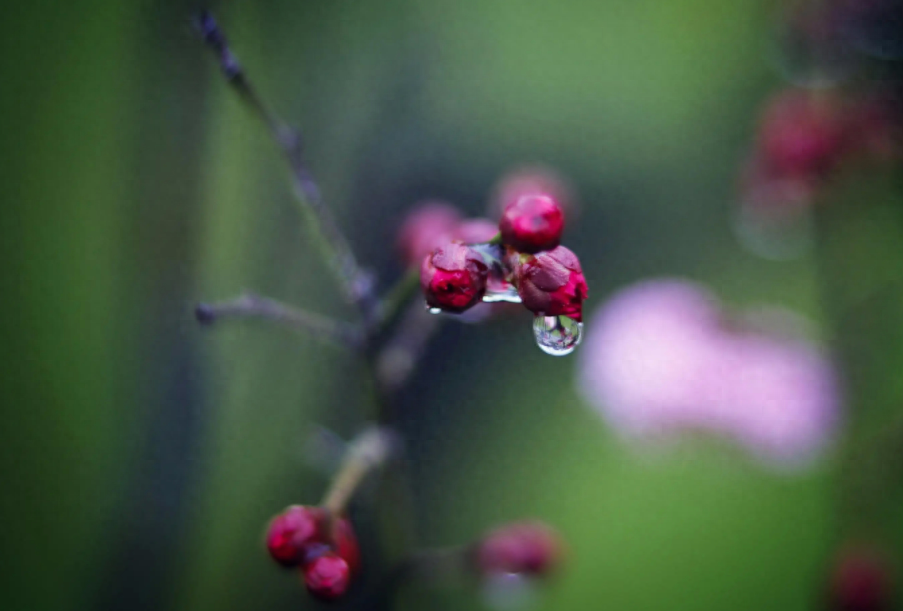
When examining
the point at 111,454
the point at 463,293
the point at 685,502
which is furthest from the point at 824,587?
the point at 111,454

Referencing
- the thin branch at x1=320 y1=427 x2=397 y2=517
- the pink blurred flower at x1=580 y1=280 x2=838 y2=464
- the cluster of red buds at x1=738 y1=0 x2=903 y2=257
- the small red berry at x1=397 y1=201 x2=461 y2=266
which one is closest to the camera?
the thin branch at x1=320 y1=427 x2=397 y2=517

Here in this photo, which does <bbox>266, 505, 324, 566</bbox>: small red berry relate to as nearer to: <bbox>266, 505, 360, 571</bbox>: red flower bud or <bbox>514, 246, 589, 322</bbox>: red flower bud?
<bbox>266, 505, 360, 571</bbox>: red flower bud

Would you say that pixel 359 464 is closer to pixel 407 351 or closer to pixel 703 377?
pixel 407 351

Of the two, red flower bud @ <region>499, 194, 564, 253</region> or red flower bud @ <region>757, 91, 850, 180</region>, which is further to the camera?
red flower bud @ <region>757, 91, 850, 180</region>

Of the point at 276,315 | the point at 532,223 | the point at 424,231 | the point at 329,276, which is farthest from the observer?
the point at 329,276

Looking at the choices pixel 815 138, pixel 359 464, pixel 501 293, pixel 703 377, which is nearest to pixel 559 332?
pixel 501 293

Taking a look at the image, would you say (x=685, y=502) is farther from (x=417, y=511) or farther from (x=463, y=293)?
(x=463, y=293)

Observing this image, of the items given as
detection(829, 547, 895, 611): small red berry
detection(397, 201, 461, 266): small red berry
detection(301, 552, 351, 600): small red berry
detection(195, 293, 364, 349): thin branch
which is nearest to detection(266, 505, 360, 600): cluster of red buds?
detection(301, 552, 351, 600): small red berry

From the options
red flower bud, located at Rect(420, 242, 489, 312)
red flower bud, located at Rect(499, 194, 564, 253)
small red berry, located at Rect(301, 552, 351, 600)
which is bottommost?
small red berry, located at Rect(301, 552, 351, 600)
